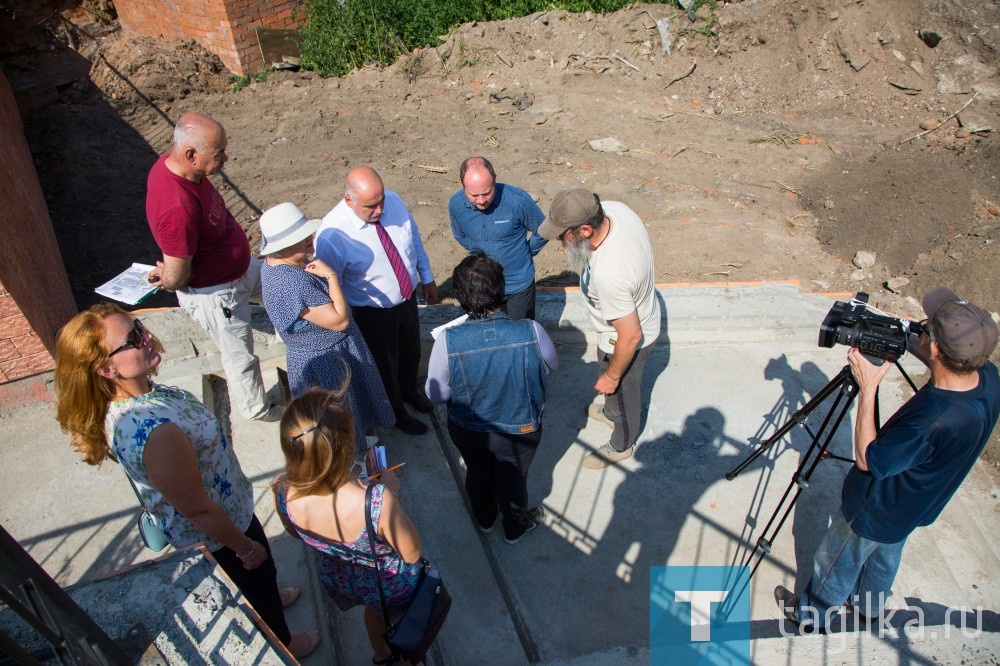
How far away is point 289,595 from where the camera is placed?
319 centimetres

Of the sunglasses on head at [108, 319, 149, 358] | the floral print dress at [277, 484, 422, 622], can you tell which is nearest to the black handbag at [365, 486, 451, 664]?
the floral print dress at [277, 484, 422, 622]

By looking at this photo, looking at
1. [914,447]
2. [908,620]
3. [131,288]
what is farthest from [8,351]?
[908,620]

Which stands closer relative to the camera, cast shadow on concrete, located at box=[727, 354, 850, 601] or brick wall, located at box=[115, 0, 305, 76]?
cast shadow on concrete, located at box=[727, 354, 850, 601]

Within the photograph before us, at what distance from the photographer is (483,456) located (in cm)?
315

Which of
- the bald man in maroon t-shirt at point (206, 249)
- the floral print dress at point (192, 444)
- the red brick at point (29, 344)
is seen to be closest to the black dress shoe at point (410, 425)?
the bald man in maroon t-shirt at point (206, 249)

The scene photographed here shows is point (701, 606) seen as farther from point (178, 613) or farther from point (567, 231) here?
point (178, 613)

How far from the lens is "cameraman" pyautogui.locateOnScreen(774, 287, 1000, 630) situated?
7.46ft

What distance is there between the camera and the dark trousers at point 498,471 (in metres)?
3.04

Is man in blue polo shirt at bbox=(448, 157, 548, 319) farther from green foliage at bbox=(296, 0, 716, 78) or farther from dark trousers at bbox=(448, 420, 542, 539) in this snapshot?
green foliage at bbox=(296, 0, 716, 78)

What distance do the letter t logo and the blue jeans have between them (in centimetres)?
40

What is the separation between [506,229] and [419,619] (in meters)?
2.57

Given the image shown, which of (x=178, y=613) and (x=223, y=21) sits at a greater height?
(x=223, y=21)

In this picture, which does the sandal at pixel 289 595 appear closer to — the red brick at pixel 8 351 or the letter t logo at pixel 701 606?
the letter t logo at pixel 701 606

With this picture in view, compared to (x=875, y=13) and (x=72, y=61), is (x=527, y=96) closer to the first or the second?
(x=875, y=13)
